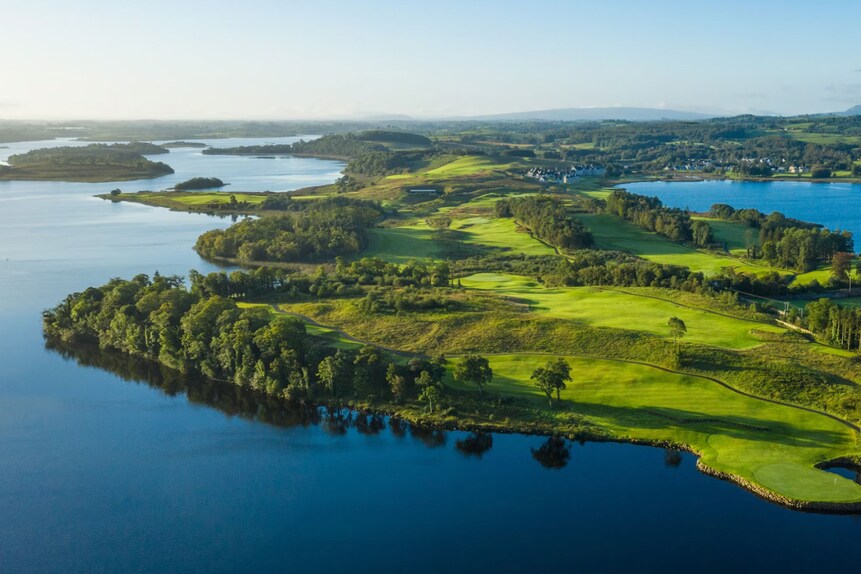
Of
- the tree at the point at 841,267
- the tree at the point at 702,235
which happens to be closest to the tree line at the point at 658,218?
the tree at the point at 702,235

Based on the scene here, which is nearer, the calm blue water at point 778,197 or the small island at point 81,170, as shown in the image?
the calm blue water at point 778,197

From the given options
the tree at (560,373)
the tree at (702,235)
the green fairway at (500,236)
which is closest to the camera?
the tree at (560,373)

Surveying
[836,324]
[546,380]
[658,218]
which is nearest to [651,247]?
[658,218]

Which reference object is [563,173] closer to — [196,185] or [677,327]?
[196,185]

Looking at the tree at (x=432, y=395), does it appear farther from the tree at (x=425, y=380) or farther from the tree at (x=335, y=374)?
the tree at (x=335, y=374)

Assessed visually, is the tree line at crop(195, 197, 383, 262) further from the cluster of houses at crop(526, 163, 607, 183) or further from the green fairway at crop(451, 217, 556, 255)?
the cluster of houses at crop(526, 163, 607, 183)

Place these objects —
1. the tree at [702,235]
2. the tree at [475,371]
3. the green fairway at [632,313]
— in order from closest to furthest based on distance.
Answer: the tree at [475,371] → the green fairway at [632,313] → the tree at [702,235]

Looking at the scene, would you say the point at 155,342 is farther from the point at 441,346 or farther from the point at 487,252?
the point at 487,252
